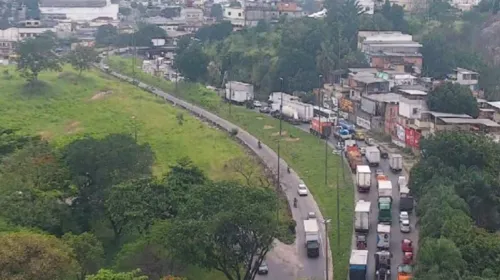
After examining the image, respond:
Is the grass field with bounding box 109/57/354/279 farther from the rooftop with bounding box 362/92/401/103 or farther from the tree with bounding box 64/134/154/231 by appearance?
the tree with bounding box 64/134/154/231

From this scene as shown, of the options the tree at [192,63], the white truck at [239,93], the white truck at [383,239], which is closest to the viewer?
the white truck at [383,239]

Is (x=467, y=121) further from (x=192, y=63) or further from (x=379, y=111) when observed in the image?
(x=192, y=63)

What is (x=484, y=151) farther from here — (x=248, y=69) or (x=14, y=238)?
(x=248, y=69)

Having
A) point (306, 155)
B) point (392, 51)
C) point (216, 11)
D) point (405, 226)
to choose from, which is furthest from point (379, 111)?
point (216, 11)

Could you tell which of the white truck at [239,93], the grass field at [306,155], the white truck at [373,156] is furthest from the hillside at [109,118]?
the white truck at [373,156]

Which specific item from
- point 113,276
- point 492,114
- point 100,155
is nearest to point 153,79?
point 492,114

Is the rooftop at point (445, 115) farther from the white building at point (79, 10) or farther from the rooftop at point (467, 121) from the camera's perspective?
the white building at point (79, 10)
